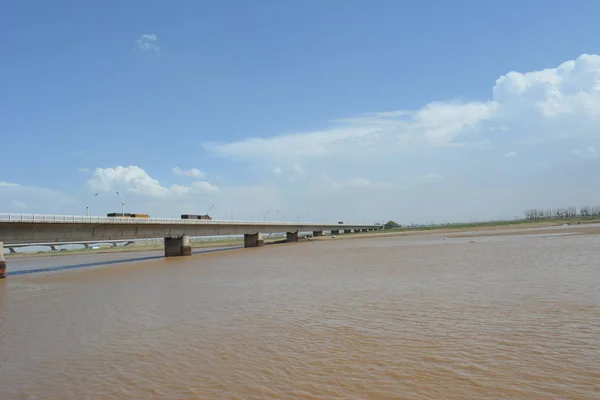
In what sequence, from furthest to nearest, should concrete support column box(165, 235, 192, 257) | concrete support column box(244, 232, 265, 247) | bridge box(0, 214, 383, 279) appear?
1. concrete support column box(244, 232, 265, 247)
2. concrete support column box(165, 235, 192, 257)
3. bridge box(0, 214, 383, 279)

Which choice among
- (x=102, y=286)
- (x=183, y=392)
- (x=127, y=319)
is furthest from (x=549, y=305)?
(x=102, y=286)

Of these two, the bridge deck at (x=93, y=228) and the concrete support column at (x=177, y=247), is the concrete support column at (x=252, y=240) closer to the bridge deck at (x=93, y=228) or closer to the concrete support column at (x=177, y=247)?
the bridge deck at (x=93, y=228)

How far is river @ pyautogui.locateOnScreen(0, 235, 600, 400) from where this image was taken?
7.75 metres

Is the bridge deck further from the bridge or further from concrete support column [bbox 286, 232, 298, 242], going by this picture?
concrete support column [bbox 286, 232, 298, 242]

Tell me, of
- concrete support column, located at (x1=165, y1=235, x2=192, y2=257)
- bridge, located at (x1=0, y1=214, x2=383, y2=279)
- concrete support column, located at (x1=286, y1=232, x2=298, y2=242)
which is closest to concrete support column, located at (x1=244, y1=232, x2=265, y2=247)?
bridge, located at (x1=0, y1=214, x2=383, y2=279)

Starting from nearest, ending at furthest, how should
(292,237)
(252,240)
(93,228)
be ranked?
(93,228) < (252,240) < (292,237)

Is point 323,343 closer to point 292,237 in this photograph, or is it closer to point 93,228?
point 93,228

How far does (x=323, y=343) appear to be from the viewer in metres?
10.6

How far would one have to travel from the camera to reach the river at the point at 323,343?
25.4 feet

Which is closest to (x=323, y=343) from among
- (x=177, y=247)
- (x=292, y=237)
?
(x=177, y=247)

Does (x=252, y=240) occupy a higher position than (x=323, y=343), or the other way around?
(x=252, y=240)

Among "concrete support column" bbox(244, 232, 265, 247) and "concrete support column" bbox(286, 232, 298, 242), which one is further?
"concrete support column" bbox(286, 232, 298, 242)

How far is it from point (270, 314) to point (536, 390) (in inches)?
352

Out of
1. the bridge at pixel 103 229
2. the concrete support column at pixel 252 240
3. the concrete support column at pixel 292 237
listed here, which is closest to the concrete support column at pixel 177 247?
the bridge at pixel 103 229
